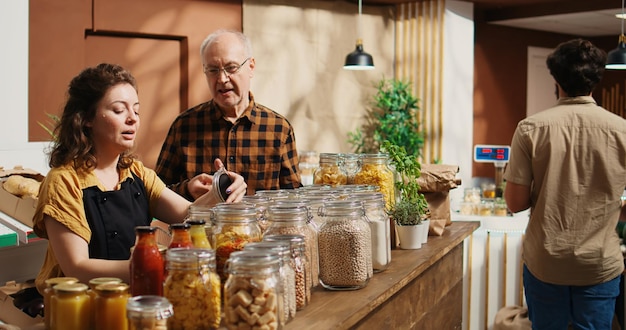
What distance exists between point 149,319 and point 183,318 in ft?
0.51

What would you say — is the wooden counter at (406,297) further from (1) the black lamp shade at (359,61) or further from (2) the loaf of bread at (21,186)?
(1) the black lamp shade at (359,61)

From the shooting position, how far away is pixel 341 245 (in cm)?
190

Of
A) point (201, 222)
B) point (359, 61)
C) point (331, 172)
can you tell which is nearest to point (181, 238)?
point (201, 222)

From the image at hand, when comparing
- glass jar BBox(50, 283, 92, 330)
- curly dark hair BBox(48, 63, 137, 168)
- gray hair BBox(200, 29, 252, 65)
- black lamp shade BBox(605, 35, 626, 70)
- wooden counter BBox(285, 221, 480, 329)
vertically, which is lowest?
wooden counter BBox(285, 221, 480, 329)

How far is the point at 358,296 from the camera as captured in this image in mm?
1854

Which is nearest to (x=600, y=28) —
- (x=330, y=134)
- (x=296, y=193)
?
(x=330, y=134)

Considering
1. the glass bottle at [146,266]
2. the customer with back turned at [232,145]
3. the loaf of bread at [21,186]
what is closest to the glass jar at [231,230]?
the glass bottle at [146,266]

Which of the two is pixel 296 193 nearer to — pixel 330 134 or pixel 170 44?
pixel 170 44

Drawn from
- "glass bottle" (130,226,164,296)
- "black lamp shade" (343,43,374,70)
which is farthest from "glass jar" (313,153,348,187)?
"black lamp shade" (343,43,374,70)

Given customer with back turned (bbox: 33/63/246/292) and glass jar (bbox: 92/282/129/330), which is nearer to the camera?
glass jar (bbox: 92/282/129/330)

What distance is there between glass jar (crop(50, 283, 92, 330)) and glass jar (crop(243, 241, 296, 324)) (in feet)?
1.12

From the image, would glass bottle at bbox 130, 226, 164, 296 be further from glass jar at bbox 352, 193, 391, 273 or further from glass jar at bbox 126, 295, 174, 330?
glass jar at bbox 352, 193, 391, 273

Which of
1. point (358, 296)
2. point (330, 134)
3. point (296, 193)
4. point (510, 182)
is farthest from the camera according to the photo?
point (330, 134)

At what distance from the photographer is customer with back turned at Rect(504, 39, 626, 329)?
2.98 metres
